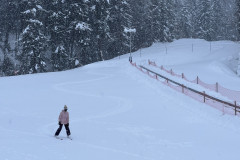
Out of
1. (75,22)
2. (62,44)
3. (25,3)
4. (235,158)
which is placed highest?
(25,3)

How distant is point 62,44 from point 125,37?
13.6m

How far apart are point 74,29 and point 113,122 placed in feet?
119

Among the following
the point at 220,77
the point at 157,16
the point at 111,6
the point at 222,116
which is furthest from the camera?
the point at 157,16

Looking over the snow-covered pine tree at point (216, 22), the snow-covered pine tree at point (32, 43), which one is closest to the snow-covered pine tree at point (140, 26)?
the snow-covered pine tree at point (216, 22)

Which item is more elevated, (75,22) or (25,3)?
(25,3)

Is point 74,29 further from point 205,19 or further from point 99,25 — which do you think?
point 205,19

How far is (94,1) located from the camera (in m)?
56.4

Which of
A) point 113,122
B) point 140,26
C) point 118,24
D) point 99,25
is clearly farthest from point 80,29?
point 113,122

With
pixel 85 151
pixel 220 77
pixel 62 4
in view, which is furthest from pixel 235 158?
pixel 62 4

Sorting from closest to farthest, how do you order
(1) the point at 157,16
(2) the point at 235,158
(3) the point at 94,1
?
(2) the point at 235,158 < (3) the point at 94,1 < (1) the point at 157,16

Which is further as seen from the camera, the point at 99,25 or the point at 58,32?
the point at 99,25

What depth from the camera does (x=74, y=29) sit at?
51844 millimetres

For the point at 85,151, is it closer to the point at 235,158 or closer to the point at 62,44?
the point at 235,158

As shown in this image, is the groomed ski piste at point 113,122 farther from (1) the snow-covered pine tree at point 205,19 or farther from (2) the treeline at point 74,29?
(1) the snow-covered pine tree at point 205,19
